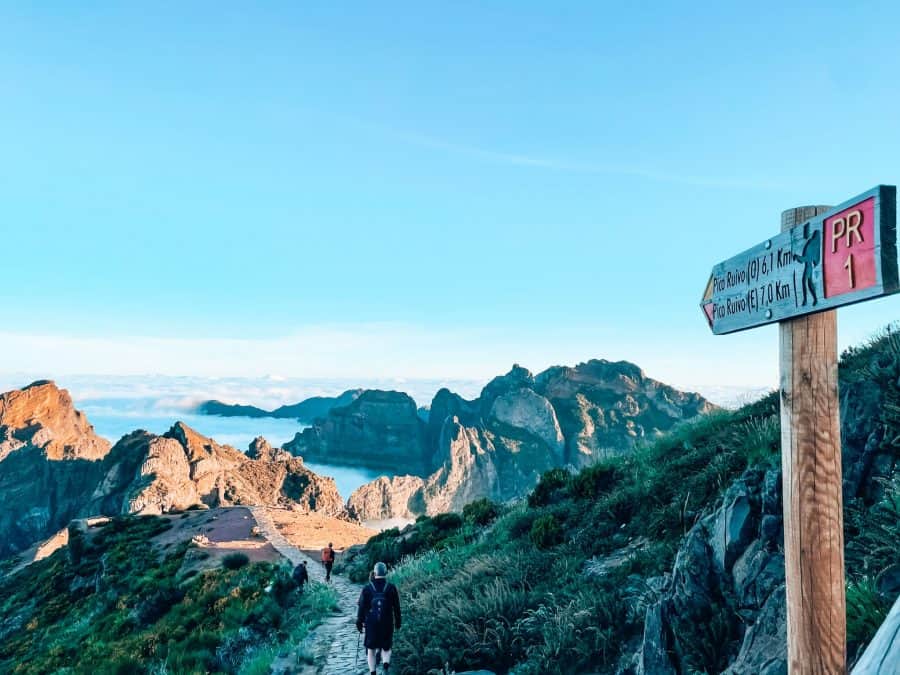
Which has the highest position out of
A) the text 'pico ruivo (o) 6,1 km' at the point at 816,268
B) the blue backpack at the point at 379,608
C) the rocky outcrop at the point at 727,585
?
the text 'pico ruivo (o) 6,1 km' at the point at 816,268

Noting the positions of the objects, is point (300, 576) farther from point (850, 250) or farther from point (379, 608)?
point (850, 250)

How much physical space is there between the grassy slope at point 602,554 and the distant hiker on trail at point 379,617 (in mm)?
370

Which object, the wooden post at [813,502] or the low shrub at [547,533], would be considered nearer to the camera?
the wooden post at [813,502]

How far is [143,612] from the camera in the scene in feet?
78.1

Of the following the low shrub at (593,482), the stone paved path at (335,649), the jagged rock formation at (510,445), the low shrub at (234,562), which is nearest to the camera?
the stone paved path at (335,649)

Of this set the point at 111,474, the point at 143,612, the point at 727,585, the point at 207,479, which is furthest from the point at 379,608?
the point at 111,474

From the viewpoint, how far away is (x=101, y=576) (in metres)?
36.4

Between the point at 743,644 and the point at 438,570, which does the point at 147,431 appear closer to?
the point at 438,570

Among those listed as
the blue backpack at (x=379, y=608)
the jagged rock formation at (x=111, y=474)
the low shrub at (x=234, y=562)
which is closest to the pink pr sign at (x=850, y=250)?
the blue backpack at (x=379, y=608)

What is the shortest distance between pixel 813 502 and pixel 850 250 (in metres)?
1.31

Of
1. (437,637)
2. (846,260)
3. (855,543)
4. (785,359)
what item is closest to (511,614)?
(437,637)

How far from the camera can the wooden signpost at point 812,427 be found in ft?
9.04

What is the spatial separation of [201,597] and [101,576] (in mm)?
21145

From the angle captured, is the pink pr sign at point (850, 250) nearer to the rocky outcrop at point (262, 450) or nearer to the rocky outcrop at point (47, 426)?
the rocky outcrop at point (262, 450)
